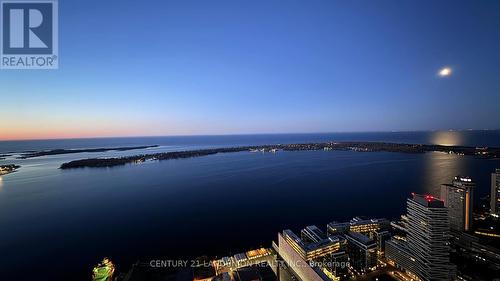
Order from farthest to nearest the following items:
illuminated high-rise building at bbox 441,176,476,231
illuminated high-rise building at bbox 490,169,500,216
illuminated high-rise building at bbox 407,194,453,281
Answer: illuminated high-rise building at bbox 490,169,500,216 → illuminated high-rise building at bbox 441,176,476,231 → illuminated high-rise building at bbox 407,194,453,281


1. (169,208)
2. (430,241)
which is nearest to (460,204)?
(430,241)

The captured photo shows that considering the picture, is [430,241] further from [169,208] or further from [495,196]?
[169,208]

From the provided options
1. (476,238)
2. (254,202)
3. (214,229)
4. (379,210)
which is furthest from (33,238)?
(476,238)

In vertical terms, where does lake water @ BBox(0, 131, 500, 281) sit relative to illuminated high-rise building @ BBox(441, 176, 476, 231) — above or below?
below

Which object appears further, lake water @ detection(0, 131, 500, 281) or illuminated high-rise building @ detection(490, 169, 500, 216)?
illuminated high-rise building @ detection(490, 169, 500, 216)

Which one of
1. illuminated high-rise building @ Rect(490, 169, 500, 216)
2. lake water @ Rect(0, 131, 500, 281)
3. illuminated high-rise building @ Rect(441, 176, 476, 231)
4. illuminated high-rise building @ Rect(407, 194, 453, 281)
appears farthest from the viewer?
illuminated high-rise building @ Rect(490, 169, 500, 216)

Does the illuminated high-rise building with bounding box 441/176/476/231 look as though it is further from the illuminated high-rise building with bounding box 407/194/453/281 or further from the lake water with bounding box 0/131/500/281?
the illuminated high-rise building with bounding box 407/194/453/281

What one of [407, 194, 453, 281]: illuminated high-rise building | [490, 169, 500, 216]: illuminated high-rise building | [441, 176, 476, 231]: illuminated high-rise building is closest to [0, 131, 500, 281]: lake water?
[441, 176, 476, 231]: illuminated high-rise building
